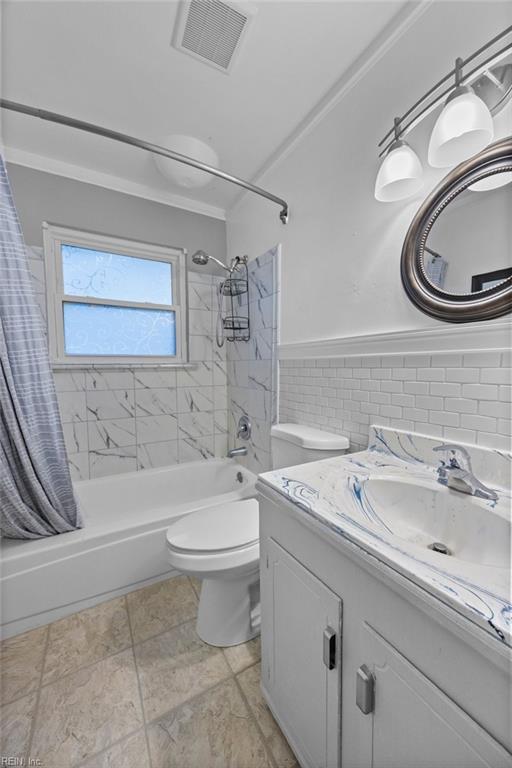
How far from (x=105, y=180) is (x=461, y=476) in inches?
98.2

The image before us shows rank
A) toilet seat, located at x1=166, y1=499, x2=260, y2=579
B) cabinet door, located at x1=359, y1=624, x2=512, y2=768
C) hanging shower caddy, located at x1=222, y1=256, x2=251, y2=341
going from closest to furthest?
cabinet door, located at x1=359, y1=624, x2=512, y2=768, toilet seat, located at x1=166, y1=499, x2=260, y2=579, hanging shower caddy, located at x1=222, y1=256, x2=251, y2=341

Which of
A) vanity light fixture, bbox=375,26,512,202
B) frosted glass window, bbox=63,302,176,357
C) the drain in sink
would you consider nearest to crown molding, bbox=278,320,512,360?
vanity light fixture, bbox=375,26,512,202

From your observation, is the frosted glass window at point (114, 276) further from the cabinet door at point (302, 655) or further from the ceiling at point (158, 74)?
the cabinet door at point (302, 655)

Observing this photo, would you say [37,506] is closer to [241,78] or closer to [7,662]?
[7,662]

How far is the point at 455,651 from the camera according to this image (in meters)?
0.42

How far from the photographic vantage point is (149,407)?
218 centimetres

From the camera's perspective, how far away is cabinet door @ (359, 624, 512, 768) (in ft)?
1.32

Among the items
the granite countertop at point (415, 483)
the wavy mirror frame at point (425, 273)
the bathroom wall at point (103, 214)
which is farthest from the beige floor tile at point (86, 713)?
the bathroom wall at point (103, 214)

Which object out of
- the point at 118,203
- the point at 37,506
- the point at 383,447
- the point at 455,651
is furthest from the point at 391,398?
the point at 118,203

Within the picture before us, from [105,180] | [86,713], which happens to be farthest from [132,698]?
[105,180]

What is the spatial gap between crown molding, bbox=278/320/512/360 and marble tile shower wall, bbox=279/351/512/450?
0.02 meters

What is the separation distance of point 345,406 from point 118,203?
202 cm

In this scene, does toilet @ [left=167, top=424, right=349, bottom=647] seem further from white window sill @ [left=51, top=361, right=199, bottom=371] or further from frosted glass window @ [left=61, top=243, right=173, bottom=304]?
frosted glass window @ [left=61, top=243, right=173, bottom=304]

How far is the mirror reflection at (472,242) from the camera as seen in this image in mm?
773
